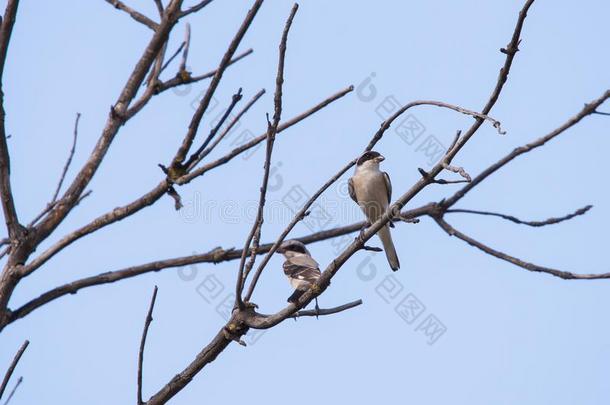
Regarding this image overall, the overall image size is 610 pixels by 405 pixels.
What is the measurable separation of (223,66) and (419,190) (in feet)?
4.25

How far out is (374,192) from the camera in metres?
7.62

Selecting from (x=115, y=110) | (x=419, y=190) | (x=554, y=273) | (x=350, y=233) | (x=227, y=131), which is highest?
(x=115, y=110)

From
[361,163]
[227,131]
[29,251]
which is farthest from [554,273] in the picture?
[361,163]

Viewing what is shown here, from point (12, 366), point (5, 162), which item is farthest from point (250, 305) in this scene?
point (5, 162)

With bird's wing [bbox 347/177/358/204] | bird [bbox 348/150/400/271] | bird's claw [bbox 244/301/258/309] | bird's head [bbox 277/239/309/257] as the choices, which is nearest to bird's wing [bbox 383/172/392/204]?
bird [bbox 348/150/400/271]

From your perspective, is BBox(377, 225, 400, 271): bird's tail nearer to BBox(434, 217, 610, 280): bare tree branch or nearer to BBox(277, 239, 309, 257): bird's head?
BBox(277, 239, 309, 257): bird's head

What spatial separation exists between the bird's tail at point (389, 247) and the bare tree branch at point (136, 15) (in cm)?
374

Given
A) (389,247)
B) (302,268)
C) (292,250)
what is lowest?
(389,247)

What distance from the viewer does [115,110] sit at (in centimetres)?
430

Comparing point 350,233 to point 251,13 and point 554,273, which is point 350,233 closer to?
point 554,273

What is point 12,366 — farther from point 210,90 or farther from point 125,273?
point 210,90

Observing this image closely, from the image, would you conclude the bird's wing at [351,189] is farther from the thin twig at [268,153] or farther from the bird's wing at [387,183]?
the thin twig at [268,153]

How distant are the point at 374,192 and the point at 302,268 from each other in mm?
1384

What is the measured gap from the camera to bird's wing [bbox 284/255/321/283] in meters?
6.42
